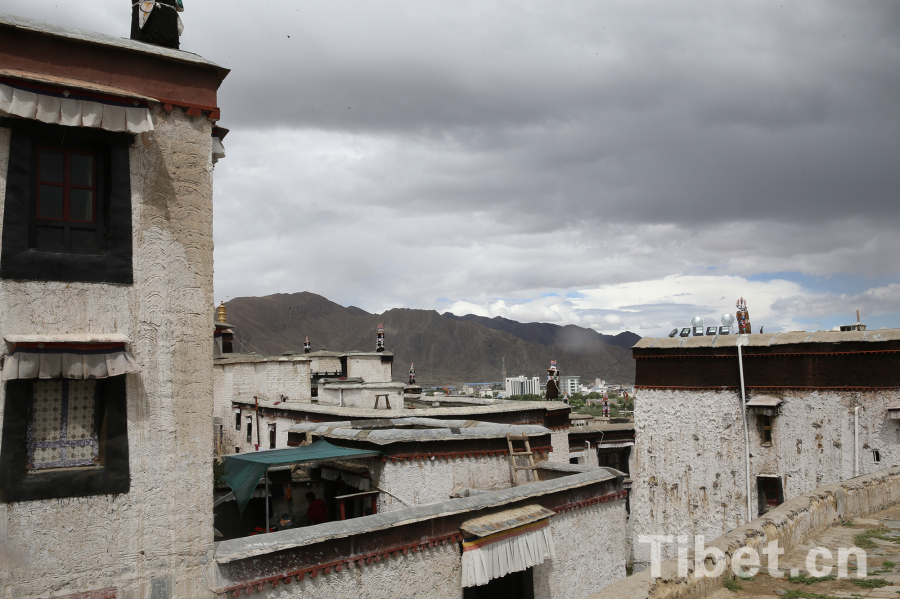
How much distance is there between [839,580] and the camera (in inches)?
275

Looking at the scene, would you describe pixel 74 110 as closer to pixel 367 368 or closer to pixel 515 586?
pixel 515 586

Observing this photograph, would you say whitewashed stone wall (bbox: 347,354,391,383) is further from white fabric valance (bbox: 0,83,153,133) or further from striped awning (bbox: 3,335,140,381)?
white fabric valance (bbox: 0,83,153,133)

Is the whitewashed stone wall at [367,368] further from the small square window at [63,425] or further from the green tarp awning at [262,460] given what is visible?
the small square window at [63,425]

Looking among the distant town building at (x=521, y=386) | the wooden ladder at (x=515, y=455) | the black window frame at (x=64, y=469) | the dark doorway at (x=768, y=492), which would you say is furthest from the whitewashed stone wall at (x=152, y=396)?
the distant town building at (x=521, y=386)

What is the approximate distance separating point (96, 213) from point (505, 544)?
8092 millimetres

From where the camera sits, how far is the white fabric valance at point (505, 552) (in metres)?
9.89

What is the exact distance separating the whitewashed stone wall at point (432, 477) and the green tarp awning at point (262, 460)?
56cm

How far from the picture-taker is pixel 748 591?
22.2ft

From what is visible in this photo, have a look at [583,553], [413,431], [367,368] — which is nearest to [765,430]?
[583,553]

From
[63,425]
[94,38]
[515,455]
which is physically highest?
[94,38]

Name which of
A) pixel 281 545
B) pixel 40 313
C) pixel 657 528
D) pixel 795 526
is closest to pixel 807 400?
pixel 657 528

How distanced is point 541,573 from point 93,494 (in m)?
7.98

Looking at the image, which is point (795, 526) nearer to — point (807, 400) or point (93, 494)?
point (93, 494)
